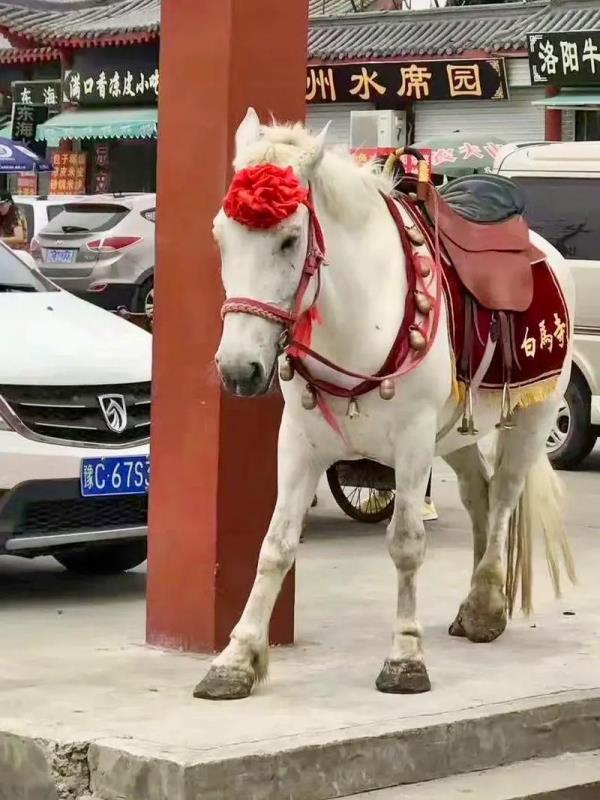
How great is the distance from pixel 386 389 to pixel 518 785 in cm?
132

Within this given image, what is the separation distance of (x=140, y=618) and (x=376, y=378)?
2021 millimetres

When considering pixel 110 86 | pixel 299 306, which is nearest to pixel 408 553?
pixel 299 306

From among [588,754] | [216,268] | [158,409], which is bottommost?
[588,754]

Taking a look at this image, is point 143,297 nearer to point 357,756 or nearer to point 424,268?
point 424,268

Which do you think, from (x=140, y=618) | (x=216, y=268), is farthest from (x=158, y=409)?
(x=140, y=618)

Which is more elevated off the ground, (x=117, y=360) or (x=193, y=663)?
(x=117, y=360)

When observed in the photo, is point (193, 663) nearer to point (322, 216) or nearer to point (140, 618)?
point (140, 618)

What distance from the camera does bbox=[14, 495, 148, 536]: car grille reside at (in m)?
7.48

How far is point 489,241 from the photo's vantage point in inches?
267

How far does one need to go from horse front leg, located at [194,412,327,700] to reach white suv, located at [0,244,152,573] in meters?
1.58

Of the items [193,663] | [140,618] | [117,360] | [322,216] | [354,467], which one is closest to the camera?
[322,216]

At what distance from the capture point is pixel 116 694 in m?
5.93

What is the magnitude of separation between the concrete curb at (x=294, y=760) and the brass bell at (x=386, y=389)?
1.03 m

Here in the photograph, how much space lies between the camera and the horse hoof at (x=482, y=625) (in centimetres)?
699
